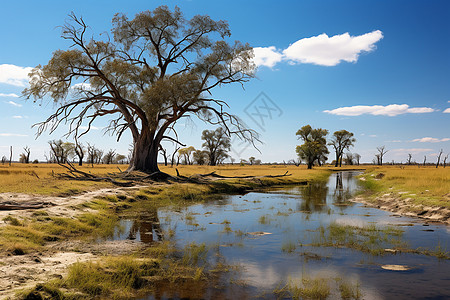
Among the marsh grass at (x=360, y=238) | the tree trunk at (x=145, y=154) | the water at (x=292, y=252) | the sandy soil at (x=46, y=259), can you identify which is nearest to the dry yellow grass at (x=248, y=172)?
the tree trunk at (x=145, y=154)

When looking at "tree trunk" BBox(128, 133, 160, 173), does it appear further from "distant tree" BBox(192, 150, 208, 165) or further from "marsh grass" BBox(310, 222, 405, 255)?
"distant tree" BBox(192, 150, 208, 165)

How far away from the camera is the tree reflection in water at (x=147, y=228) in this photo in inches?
384

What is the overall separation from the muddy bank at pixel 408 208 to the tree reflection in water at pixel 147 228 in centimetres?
1234

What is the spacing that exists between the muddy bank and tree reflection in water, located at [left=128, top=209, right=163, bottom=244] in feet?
40.5

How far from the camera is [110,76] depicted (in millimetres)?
29562

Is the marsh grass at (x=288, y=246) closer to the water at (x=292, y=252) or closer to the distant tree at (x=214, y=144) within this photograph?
the water at (x=292, y=252)

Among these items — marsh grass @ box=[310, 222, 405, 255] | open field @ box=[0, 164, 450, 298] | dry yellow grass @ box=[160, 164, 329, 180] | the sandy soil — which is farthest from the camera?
dry yellow grass @ box=[160, 164, 329, 180]

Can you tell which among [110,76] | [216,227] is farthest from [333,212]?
[110,76]

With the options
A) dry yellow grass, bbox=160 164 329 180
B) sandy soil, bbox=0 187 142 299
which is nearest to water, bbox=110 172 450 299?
sandy soil, bbox=0 187 142 299

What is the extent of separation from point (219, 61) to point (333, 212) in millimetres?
18505

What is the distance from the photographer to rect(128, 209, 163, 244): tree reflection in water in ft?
32.0

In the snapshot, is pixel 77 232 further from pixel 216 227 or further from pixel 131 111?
pixel 131 111

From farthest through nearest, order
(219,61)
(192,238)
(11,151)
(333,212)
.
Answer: (11,151) → (219,61) → (333,212) → (192,238)

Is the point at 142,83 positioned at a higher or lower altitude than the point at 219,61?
lower
